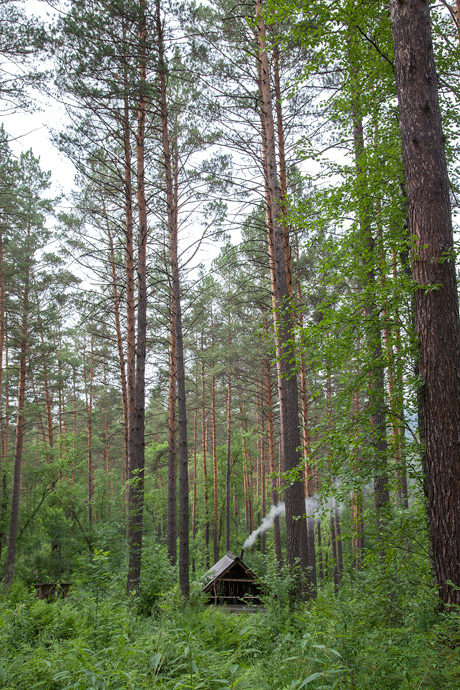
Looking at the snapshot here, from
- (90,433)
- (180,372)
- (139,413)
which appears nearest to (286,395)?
(180,372)

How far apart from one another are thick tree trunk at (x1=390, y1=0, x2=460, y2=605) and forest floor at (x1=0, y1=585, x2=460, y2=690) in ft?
1.85

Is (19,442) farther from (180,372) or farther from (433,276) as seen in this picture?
(433,276)

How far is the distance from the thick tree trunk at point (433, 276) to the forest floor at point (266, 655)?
0.57m

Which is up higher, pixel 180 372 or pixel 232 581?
pixel 180 372

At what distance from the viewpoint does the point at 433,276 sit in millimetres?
4043

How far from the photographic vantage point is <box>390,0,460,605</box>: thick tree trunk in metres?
3.69

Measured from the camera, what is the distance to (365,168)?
5145 mm

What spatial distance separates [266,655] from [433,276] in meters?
3.99

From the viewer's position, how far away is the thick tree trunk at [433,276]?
12.1 ft

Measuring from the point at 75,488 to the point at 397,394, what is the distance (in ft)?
61.0

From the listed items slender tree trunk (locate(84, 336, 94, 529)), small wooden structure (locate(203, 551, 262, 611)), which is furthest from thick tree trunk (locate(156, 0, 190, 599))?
slender tree trunk (locate(84, 336, 94, 529))

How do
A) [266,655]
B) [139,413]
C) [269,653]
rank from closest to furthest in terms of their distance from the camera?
[266,655] < [269,653] < [139,413]

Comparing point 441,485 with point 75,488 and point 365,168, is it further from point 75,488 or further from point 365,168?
point 75,488

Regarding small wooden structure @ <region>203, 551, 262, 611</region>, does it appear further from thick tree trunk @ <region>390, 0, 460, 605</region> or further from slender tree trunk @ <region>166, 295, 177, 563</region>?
thick tree trunk @ <region>390, 0, 460, 605</region>
